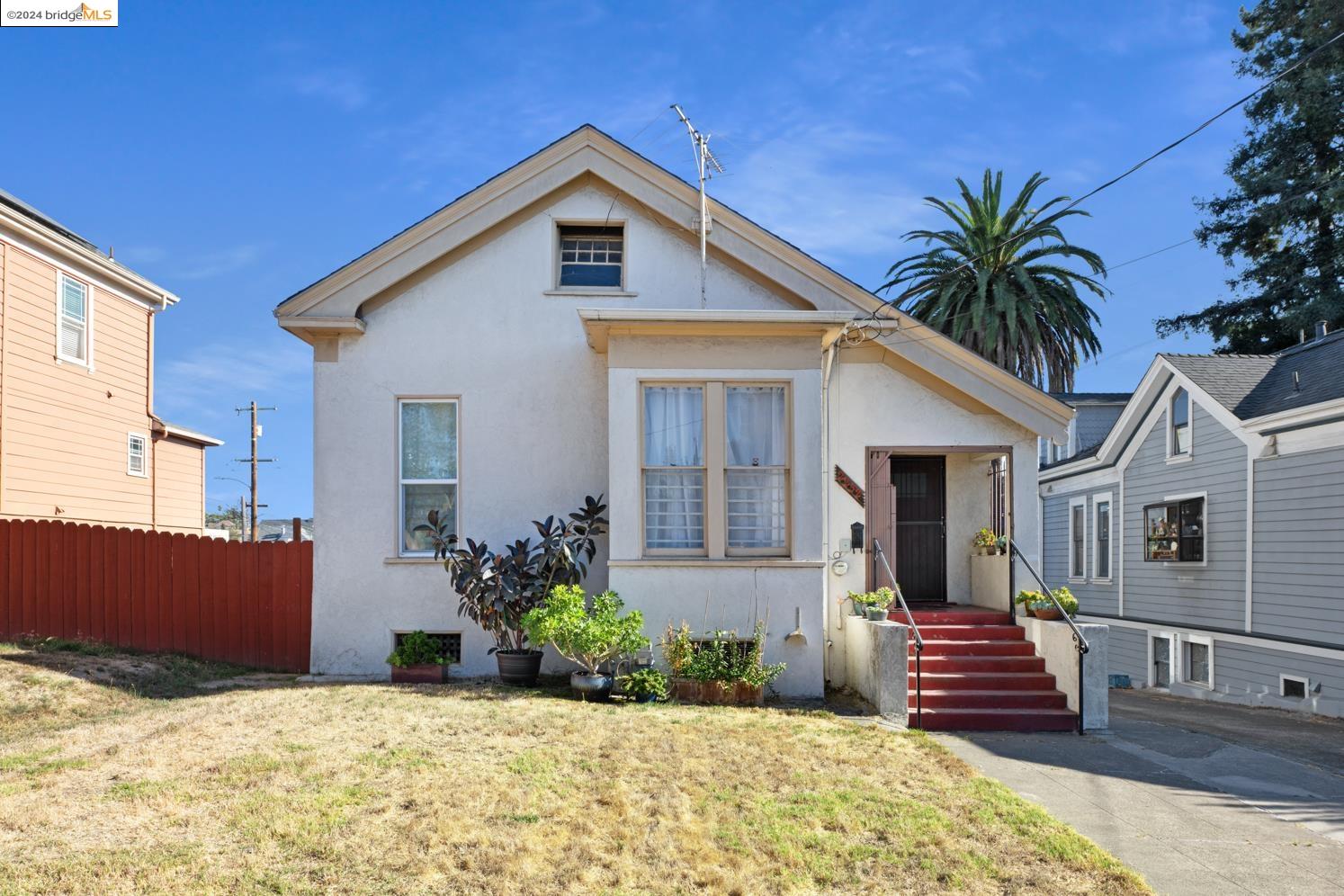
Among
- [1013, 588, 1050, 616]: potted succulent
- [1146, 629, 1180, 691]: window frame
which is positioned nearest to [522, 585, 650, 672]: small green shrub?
[1013, 588, 1050, 616]: potted succulent

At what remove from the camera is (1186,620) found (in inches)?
722

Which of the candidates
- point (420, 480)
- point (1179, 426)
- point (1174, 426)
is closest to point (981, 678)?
point (420, 480)

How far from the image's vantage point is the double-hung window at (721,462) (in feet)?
36.9

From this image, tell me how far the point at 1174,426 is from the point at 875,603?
34.8ft

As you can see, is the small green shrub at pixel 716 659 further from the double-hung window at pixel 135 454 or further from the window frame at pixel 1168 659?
the double-hung window at pixel 135 454

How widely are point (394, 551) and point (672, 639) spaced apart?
369cm

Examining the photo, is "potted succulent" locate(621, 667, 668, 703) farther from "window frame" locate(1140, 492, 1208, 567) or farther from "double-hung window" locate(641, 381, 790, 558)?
"window frame" locate(1140, 492, 1208, 567)

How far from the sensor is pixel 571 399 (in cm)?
1212

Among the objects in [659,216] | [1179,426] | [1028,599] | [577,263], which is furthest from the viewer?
[1179,426]

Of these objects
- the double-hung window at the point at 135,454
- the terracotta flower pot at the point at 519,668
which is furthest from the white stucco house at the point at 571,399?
the double-hung window at the point at 135,454

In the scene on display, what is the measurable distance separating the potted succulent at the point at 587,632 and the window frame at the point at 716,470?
961 millimetres

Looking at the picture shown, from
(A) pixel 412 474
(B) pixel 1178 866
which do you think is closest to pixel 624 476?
(A) pixel 412 474

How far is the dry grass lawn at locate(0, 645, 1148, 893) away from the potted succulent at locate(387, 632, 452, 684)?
187cm

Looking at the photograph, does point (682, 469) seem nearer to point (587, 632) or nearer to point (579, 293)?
point (587, 632)
